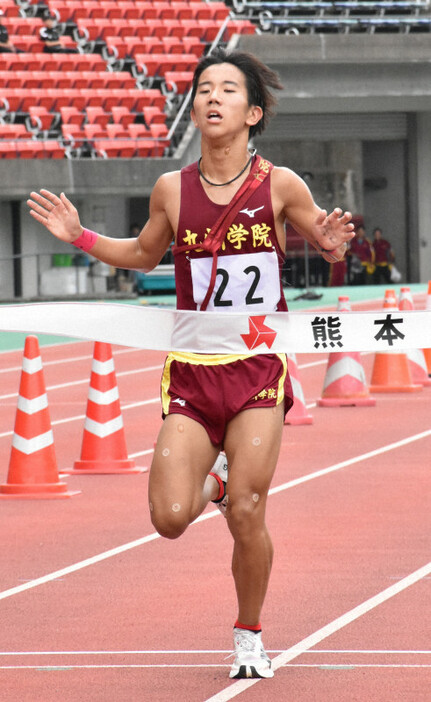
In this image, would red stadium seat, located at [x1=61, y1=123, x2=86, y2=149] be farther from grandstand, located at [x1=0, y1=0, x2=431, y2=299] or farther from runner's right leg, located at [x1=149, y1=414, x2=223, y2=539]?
runner's right leg, located at [x1=149, y1=414, x2=223, y2=539]

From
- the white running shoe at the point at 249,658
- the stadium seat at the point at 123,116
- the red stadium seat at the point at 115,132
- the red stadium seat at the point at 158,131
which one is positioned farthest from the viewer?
the stadium seat at the point at 123,116

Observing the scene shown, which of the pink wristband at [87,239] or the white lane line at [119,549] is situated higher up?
the pink wristband at [87,239]

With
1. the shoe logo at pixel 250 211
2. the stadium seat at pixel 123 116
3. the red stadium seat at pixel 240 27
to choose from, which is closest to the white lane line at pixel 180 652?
the shoe logo at pixel 250 211

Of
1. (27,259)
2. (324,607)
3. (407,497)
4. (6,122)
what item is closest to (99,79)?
(6,122)

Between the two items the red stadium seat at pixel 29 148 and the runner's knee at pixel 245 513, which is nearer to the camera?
the runner's knee at pixel 245 513

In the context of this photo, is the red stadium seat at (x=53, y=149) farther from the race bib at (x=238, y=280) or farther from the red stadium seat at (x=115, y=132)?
the race bib at (x=238, y=280)

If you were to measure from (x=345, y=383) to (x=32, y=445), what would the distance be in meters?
5.94

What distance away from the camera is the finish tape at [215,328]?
5434 millimetres

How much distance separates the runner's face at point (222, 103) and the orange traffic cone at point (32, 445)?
4746mm

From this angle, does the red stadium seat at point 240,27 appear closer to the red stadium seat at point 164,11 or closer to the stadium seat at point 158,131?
the red stadium seat at point 164,11

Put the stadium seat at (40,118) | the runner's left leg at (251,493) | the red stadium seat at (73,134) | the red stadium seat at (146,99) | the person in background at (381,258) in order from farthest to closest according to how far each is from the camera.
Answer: the person in background at (381,258), the red stadium seat at (146,99), the stadium seat at (40,118), the red stadium seat at (73,134), the runner's left leg at (251,493)

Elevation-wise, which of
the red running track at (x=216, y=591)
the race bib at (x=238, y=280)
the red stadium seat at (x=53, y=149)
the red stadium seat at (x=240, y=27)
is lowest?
the red running track at (x=216, y=591)

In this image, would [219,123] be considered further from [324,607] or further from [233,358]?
[324,607]

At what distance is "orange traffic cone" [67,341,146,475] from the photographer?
11.0 metres
